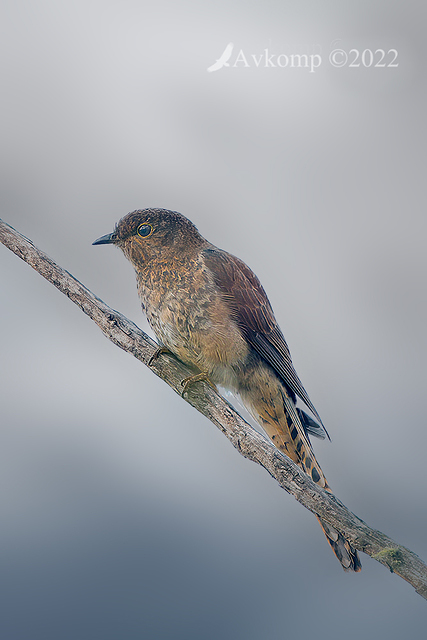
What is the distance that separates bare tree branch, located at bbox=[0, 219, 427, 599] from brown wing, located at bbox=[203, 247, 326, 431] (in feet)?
0.83

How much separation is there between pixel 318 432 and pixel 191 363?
0.60m

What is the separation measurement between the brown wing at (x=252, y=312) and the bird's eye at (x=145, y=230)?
0.21 metres

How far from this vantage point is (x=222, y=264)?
170 cm

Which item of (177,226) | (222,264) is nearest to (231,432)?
(222,264)

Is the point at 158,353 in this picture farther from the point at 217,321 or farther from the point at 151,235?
the point at 151,235

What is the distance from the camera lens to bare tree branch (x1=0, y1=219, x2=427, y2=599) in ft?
4.65

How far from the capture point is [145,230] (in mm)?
1705

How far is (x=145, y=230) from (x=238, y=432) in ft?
2.53

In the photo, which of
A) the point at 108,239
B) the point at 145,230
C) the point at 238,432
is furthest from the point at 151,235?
the point at 238,432

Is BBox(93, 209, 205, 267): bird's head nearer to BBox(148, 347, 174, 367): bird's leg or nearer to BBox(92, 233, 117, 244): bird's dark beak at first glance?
BBox(92, 233, 117, 244): bird's dark beak

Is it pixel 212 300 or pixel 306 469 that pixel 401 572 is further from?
pixel 212 300

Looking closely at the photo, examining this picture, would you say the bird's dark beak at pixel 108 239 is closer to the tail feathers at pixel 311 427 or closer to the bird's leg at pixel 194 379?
the bird's leg at pixel 194 379

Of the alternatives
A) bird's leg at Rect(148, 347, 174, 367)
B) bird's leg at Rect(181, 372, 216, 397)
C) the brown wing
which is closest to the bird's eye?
the brown wing

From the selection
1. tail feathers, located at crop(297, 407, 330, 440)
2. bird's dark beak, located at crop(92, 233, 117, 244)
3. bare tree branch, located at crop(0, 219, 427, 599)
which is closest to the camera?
bare tree branch, located at crop(0, 219, 427, 599)
